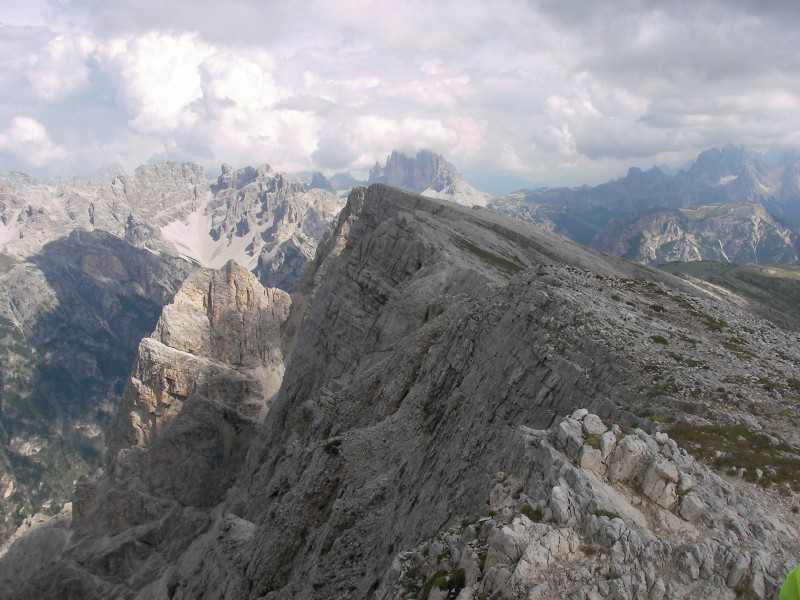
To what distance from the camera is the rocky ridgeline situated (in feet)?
49.4

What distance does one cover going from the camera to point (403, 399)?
147 ft

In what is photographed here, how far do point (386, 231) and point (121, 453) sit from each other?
296 ft

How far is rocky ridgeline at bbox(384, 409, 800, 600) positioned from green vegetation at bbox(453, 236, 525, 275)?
72.3 meters

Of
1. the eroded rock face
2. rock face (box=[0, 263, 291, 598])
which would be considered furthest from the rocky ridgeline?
the eroded rock face

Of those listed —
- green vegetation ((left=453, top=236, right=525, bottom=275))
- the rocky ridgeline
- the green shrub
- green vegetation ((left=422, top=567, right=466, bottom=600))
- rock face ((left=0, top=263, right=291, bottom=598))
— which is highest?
green vegetation ((left=453, top=236, right=525, bottom=275))

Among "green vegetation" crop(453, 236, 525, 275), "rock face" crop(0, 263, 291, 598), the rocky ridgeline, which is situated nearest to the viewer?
the rocky ridgeline

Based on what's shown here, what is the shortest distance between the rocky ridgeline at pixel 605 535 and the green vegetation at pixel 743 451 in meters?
1.57

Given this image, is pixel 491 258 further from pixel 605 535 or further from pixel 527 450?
pixel 605 535

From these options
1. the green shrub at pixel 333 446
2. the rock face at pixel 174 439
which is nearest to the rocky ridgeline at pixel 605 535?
the green shrub at pixel 333 446

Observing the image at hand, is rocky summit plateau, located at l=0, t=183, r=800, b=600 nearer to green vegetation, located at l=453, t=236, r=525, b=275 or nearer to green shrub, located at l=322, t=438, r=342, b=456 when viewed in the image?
green shrub, located at l=322, t=438, r=342, b=456

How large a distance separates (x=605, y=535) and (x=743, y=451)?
908 centimetres

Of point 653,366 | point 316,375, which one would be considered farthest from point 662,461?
Answer: point 316,375

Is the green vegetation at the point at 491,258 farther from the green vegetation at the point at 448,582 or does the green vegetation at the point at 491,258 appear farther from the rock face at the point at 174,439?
the green vegetation at the point at 448,582

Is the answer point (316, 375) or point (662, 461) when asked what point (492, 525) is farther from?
point (316, 375)
